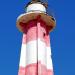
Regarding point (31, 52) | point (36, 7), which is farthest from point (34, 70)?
point (36, 7)

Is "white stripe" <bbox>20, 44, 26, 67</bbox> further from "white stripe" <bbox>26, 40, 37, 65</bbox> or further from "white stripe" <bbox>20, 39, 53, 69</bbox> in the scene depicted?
"white stripe" <bbox>26, 40, 37, 65</bbox>

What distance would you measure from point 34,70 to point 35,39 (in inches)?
→ 73.0

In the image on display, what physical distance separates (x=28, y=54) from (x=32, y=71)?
3.63 ft

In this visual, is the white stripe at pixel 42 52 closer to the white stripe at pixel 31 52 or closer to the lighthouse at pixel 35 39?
the lighthouse at pixel 35 39

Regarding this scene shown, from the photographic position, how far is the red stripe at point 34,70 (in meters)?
15.8

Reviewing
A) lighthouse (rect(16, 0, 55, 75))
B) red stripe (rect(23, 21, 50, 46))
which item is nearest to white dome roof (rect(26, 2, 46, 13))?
lighthouse (rect(16, 0, 55, 75))

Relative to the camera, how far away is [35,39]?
55.8 ft

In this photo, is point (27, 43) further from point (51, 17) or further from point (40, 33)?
point (51, 17)

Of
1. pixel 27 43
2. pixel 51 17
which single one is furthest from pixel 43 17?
pixel 27 43

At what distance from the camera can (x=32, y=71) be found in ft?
52.5

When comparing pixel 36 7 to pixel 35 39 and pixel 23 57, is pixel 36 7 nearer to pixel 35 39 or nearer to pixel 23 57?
pixel 35 39

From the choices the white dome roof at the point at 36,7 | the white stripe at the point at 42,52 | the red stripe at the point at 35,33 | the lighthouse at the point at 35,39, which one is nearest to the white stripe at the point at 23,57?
the lighthouse at the point at 35,39

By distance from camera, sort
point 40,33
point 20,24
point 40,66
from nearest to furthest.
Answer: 1. point 40,66
2. point 40,33
3. point 20,24

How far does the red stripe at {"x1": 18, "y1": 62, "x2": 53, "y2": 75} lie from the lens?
624 inches
